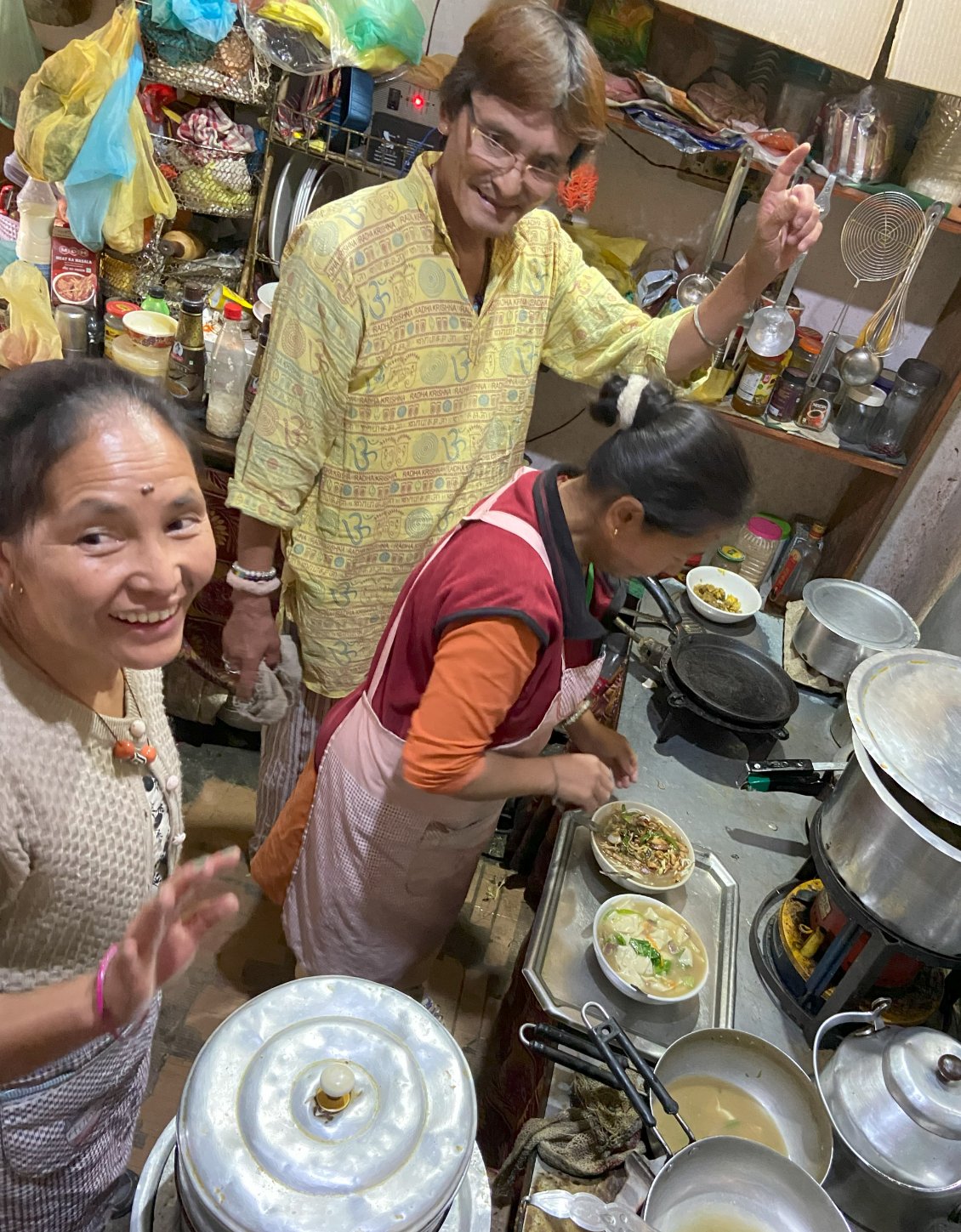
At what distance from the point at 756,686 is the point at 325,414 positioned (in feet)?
4.30

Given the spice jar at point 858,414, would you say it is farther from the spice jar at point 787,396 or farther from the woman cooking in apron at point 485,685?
the woman cooking in apron at point 485,685

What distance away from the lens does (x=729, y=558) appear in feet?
8.99

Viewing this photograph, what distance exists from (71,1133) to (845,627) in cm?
207

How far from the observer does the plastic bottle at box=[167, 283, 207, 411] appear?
2318 mm

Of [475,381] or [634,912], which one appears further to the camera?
[475,381]

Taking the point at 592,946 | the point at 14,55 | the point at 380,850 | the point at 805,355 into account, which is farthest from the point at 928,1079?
the point at 14,55

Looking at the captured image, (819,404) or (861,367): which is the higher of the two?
(861,367)

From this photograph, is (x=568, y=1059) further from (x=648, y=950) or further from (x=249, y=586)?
(x=249, y=586)

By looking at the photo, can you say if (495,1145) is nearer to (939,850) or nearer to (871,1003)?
(871,1003)

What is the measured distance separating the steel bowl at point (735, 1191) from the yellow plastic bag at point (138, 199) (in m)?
2.37

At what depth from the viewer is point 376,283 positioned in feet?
4.98

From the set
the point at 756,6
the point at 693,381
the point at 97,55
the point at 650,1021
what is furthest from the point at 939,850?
the point at 97,55

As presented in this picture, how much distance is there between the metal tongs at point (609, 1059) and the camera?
1.17 metres

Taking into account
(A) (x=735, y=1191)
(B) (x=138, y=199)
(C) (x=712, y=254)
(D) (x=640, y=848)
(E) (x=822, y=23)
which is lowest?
(D) (x=640, y=848)
